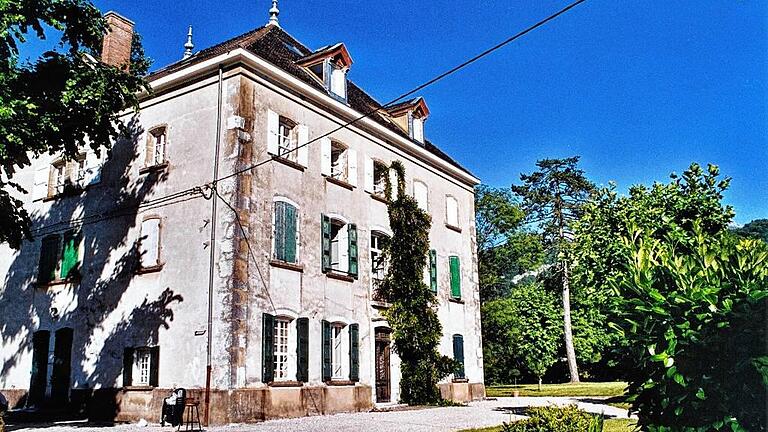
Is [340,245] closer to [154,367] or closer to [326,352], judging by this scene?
[326,352]

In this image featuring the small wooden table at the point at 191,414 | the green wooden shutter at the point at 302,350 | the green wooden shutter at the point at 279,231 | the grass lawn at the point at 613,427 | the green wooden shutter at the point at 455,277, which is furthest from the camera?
the green wooden shutter at the point at 455,277

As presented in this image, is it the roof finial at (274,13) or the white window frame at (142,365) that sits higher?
the roof finial at (274,13)

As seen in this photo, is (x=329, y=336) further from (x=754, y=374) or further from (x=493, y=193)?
(x=493, y=193)

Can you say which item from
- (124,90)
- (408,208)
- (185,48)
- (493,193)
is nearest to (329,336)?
(408,208)

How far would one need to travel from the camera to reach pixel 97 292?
18.5m

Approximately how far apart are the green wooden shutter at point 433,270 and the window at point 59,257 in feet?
37.6

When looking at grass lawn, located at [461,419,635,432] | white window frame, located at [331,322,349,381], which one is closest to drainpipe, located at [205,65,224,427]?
white window frame, located at [331,322,349,381]

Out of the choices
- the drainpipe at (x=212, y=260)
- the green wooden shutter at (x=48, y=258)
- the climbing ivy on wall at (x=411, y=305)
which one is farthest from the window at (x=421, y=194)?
the green wooden shutter at (x=48, y=258)

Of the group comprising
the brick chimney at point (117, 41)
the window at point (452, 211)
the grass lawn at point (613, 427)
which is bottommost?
the grass lawn at point (613, 427)

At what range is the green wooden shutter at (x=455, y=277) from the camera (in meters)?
24.9

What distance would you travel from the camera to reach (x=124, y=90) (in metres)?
15.4

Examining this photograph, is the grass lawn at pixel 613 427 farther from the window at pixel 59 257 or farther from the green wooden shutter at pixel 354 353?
the window at pixel 59 257

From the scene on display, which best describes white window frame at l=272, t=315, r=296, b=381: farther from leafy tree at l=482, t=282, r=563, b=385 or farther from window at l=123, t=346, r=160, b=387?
leafy tree at l=482, t=282, r=563, b=385

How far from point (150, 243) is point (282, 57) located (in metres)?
6.96
